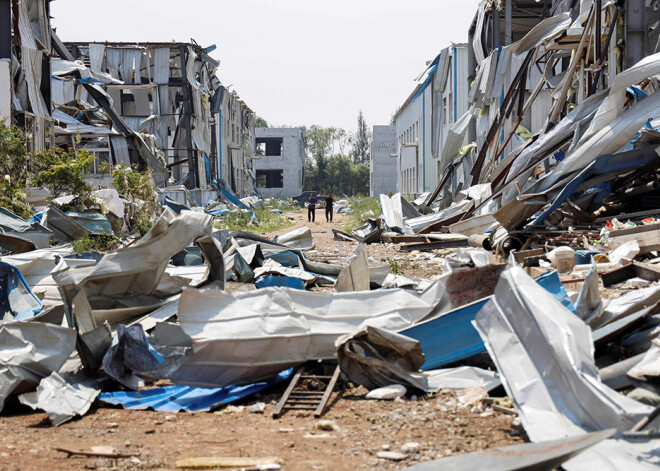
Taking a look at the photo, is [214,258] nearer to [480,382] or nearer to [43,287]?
[43,287]

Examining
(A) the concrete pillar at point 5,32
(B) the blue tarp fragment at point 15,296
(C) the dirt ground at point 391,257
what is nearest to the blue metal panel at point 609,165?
(C) the dirt ground at point 391,257

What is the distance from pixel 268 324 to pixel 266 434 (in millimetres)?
1064

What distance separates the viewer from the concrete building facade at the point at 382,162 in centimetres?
5344

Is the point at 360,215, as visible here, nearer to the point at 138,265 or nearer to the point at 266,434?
the point at 138,265

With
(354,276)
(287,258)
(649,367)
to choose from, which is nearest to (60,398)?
(354,276)

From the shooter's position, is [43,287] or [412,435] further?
[43,287]

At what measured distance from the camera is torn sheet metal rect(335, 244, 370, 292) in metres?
6.36

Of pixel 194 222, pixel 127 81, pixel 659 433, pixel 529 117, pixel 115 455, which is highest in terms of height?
pixel 127 81

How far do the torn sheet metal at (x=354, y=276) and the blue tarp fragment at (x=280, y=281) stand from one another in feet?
4.79

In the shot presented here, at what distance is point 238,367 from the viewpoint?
14.3 ft

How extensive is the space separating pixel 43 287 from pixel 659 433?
20.4 ft

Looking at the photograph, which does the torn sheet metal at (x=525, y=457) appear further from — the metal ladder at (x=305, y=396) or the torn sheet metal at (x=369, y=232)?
the torn sheet metal at (x=369, y=232)

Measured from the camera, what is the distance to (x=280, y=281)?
25.9 feet

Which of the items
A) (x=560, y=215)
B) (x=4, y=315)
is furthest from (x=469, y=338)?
(x=560, y=215)
